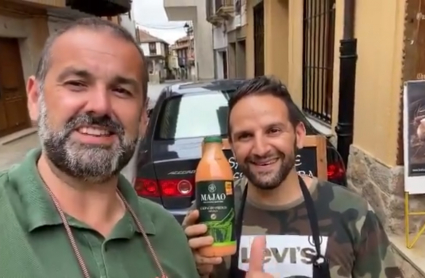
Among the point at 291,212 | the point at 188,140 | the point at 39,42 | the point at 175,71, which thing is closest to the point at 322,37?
the point at 188,140

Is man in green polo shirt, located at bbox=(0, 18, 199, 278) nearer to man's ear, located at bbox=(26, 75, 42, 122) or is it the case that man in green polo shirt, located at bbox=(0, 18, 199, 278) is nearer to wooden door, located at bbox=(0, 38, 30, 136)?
man's ear, located at bbox=(26, 75, 42, 122)

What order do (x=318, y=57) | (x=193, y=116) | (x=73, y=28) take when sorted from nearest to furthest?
(x=73, y=28), (x=193, y=116), (x=318, y=57)

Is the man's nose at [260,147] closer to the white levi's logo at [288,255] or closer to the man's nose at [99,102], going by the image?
the white levi's logo at [288,255]

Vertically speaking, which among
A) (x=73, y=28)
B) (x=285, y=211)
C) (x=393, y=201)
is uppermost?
(x=73, y=28)

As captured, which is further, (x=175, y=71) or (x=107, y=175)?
(x=175, y=71)

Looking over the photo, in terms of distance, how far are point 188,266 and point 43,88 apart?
693mm

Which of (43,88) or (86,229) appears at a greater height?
(43,88)

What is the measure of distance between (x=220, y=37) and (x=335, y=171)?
17.8 metres

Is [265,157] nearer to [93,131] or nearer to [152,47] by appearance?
[93,131]

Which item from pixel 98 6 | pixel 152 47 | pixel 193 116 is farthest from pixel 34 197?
pixel 152 47

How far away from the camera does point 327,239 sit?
5.17 ft

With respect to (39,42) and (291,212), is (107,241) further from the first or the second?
(39,42)

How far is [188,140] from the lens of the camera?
380cm

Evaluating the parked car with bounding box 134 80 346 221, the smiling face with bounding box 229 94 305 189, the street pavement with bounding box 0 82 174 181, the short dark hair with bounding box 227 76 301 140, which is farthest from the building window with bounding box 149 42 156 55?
the smiling face with bounding box 229 94 305 189
